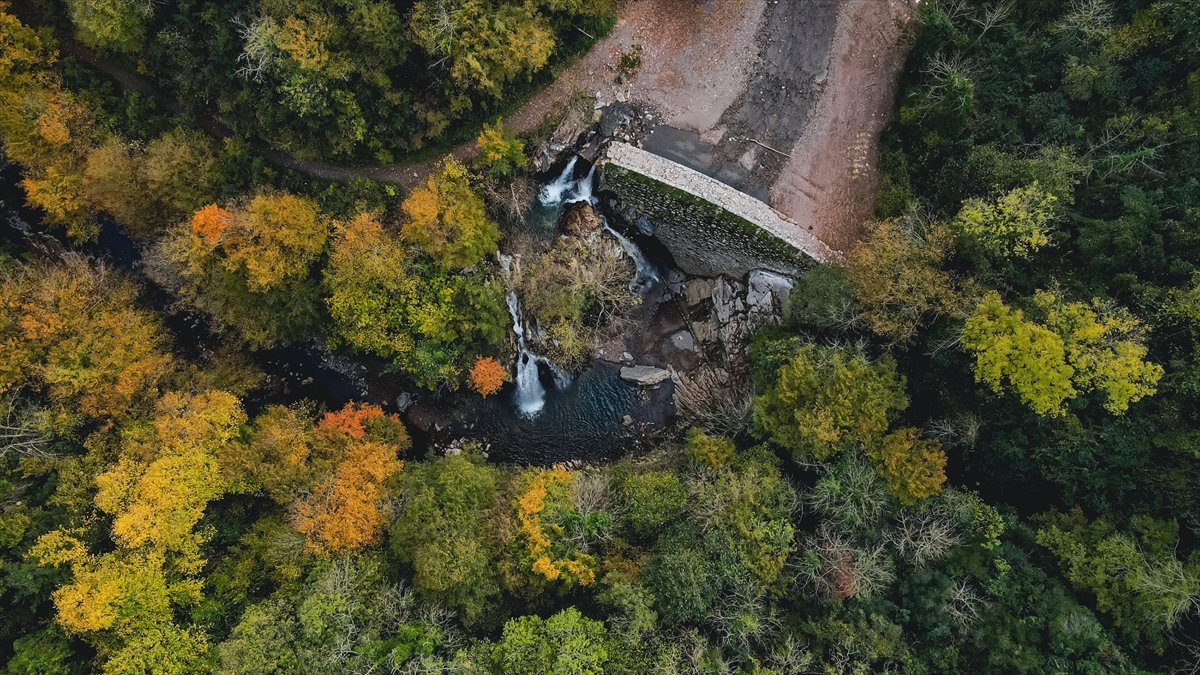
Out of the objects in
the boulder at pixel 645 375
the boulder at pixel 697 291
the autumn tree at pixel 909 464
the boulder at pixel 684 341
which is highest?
the autumn tree at pixel 909 464

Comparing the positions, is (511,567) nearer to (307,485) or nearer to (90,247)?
(307,485)

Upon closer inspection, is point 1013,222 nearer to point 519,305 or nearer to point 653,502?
point 653,502

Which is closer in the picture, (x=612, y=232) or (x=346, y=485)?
(x=346, y=485)

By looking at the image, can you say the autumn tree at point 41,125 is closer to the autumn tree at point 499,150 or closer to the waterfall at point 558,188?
the autumn tree at point 499,150

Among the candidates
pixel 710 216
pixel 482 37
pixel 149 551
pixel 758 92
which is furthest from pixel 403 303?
pixel 758 92

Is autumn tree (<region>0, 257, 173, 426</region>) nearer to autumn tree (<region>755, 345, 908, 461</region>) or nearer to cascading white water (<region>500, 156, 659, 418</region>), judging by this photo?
cascading white water (<region>500, 156, 659, 418</region>)

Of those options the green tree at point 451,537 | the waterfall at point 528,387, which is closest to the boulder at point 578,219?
the waterfall at point 528,387

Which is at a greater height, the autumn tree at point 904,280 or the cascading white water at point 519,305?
the autumn tree at point 904,280
